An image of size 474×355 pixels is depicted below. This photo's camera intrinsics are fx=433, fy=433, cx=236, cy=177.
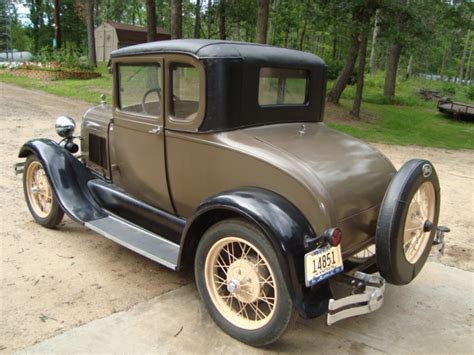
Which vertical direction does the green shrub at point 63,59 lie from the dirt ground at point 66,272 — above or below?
above

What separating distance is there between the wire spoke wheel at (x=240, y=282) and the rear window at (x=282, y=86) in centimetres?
109

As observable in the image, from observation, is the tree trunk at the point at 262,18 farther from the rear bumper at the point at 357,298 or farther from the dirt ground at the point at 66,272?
the rear bumper at the point at 357,298

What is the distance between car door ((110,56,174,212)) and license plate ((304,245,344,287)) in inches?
55.9

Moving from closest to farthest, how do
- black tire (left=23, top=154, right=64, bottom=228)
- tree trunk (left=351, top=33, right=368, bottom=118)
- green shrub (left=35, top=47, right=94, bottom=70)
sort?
1. black tire (left=23, top=154, right=64, bottom=228)
2. tree trunk (left=351, top=33, right=368, bottom=118)
3. green shrub (left=35, top=47, right=94, bottom=70)

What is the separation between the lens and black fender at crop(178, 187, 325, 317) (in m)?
2.33

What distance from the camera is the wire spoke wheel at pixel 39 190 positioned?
4.21 m

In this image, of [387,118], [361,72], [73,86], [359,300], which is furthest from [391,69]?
[359,300]

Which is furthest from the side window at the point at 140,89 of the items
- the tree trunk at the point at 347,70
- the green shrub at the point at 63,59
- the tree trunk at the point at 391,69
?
the green shrub at the point at 63,59

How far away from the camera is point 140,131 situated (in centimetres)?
343

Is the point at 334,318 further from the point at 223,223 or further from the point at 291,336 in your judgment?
the point at 223,223

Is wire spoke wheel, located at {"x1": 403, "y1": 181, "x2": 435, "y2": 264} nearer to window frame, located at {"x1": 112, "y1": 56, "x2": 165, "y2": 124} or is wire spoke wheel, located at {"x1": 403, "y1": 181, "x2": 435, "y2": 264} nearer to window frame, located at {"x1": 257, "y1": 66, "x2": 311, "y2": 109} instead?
window frame, located at {"x1": 257, "y1": 66, "x2": 311, "y2": 109}

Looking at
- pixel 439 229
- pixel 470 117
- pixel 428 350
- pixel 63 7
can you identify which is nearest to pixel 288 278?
pixel 428 350

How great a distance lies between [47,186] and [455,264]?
3.88m

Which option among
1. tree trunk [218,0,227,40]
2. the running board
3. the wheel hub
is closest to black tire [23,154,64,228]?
the running board
